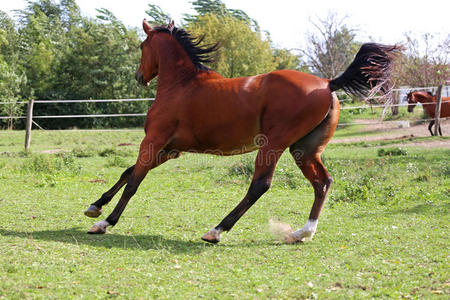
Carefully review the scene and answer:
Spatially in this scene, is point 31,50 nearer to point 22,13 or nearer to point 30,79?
point 30,79

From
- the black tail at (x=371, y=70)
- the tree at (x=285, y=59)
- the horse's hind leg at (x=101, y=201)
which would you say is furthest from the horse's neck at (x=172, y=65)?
the tree at (x=285, y=59)

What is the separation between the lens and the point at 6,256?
3.94 metres

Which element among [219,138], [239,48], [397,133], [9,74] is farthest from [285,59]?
[219,138]

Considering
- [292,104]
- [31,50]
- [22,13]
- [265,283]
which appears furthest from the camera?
[22,13]

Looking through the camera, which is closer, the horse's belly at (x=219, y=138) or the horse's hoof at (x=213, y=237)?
the horse's hoof at (x=213, y=237)

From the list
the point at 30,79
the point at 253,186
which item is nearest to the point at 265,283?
the point at 253,186

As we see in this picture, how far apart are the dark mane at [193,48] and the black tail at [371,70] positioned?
1504mm

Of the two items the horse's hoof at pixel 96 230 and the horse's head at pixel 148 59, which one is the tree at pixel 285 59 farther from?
the horse's hoof at pixel 96 230

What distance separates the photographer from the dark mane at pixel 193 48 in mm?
5500

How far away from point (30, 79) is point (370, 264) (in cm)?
3022

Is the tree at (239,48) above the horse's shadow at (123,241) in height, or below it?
above

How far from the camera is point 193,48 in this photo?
5.56 metres

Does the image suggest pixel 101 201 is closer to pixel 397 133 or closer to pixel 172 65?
pixel 172 65

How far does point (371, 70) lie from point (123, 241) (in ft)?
10.6
